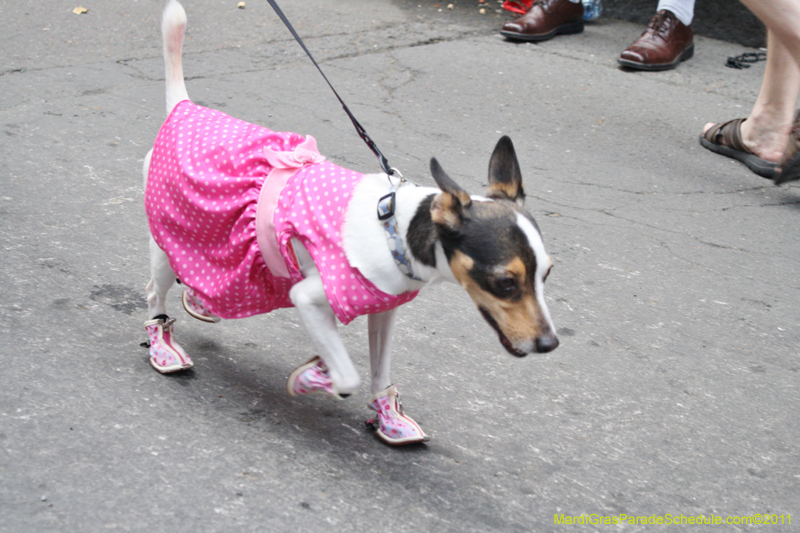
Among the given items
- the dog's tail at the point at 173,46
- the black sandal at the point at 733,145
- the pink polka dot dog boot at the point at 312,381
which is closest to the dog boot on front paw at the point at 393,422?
the pink polka dot dog boot at the point at 312,381

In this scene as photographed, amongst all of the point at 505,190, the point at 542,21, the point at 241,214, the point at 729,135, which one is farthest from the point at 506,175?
the point at 542,21

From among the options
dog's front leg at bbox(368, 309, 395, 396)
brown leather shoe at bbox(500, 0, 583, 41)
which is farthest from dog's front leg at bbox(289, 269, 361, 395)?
brown leather shoe at bbox(500, 0, 583, 41)

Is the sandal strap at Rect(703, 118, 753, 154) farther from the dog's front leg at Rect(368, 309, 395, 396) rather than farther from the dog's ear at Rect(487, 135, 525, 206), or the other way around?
the dog's front leg at Rect(368, 309, 395, 396)

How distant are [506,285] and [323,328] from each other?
1.94ft

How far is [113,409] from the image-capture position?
2430 mm

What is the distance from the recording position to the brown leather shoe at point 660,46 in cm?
702

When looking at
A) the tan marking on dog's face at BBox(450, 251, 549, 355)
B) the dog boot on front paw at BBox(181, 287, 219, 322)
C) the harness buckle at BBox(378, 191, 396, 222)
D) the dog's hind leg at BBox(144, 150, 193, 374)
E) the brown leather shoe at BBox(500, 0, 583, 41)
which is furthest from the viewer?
the brown leather shoe at BBox(500, 0, 583, 41)

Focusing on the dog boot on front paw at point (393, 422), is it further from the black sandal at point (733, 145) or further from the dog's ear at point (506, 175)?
the black sandal at point (733, 145)

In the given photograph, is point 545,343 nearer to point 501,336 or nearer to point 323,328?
point 501,336

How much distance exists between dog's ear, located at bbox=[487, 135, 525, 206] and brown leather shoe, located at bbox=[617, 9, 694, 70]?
17.5 ft

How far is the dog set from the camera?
81.3 inches

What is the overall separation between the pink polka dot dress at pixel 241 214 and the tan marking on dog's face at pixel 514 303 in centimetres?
25

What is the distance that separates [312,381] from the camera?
2.28m

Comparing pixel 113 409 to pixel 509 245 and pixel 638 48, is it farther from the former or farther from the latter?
pixel 638 48
